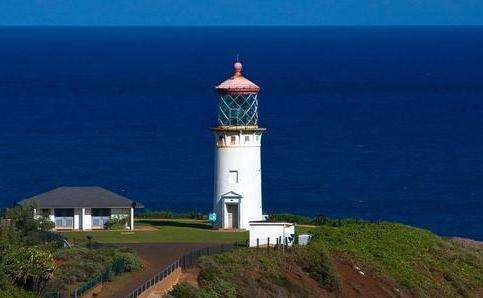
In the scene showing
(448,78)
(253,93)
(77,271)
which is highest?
(448,78)

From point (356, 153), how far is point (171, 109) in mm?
34196

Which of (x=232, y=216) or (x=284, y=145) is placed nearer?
(x=232, y=216)

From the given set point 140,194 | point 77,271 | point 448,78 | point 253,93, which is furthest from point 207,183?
point 448,78

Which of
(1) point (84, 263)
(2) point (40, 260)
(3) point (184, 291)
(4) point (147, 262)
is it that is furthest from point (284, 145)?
(2) point (40, 260)

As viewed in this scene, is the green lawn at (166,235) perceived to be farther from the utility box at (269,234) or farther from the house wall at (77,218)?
the utility box at (269,234)

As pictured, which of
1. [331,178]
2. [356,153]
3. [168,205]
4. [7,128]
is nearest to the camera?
[168,205]

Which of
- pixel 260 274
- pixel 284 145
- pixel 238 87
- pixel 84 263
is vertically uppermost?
pixel 284 145

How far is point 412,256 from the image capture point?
40.5 metres

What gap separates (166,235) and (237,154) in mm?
2900

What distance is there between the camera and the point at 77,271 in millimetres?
32531

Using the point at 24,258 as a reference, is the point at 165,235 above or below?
above

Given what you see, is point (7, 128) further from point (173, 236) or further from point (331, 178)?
point (173, 236)

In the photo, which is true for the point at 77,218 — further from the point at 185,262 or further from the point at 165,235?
the point at 185,262

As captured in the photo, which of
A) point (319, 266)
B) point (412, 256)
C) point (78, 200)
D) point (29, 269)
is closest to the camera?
point (29, 269)
